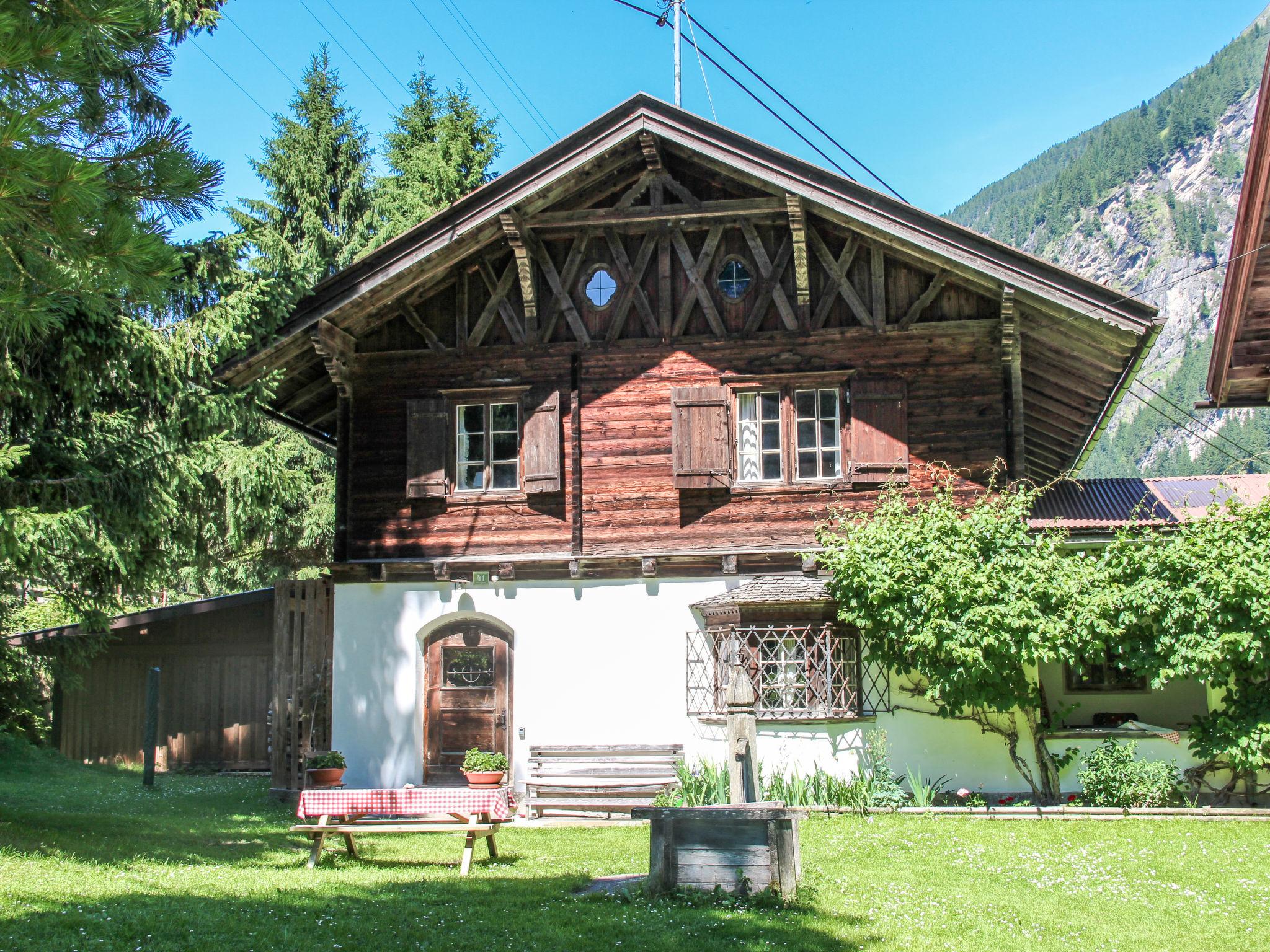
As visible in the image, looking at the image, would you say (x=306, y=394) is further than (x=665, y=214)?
Yes

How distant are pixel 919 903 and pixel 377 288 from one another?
438 inches

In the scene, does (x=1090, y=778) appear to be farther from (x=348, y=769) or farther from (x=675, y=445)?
(x=348, y=769)

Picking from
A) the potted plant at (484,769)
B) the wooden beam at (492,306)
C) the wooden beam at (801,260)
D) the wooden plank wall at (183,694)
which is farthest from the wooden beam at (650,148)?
the wooden plank wall at (183,694)

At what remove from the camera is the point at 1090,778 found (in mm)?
14109

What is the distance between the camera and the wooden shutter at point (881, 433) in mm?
16391

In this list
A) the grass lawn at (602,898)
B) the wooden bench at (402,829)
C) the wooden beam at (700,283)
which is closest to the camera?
the grass lawn at (602,898)

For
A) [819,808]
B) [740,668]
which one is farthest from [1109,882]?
[819,808]

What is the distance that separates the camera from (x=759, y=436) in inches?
664

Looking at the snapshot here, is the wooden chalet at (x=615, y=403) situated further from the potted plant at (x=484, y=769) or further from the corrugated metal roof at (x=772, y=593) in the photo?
the potted plant at (x=484, y=769)

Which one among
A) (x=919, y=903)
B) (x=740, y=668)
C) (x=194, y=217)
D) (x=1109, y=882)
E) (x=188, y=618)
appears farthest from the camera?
(x=188, y=618)

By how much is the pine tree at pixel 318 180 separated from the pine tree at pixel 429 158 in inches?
25.3

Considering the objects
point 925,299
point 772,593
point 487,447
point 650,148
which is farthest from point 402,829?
point 925,299

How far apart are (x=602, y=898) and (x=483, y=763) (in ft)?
21.5

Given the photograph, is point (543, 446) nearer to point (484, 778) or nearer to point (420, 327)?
point (420, 327)
